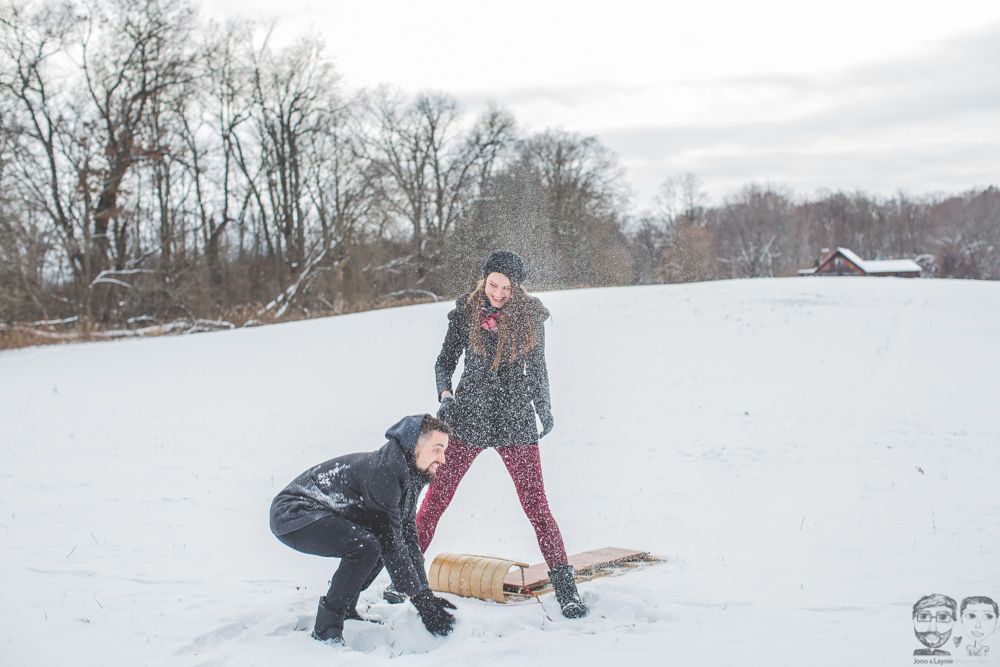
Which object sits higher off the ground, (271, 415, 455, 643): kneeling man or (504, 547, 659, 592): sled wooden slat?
(271, 415, 455, 643): kneeling man

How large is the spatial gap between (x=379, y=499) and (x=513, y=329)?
3.79 feet

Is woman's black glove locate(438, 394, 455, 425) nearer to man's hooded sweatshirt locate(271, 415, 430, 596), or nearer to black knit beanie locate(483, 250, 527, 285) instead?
man's hooded sweatshirt locate(271, 415, 430, 596)

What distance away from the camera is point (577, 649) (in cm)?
338

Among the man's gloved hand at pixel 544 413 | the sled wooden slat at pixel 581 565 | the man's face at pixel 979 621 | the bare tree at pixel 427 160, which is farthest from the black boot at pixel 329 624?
the bare tree at pixel 427 160

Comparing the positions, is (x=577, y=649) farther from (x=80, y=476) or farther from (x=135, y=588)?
(x=80, y=476)

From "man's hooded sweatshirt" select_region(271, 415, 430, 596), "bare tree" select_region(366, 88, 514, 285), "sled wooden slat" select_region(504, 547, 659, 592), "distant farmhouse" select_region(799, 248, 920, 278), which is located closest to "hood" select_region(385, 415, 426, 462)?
"man's hooded sweatshirt" select_region(271, 415, 430, 596)

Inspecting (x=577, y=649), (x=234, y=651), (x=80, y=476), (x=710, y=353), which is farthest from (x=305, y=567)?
(x=710, y=353)

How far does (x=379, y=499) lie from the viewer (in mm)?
3287

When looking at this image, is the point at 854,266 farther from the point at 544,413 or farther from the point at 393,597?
the point at 393,597

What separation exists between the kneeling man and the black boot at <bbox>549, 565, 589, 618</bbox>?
2.00 ft

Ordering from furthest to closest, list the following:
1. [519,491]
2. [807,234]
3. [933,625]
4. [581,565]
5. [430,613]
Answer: [807,234], [581,565], [519,491], [933,625], [430,613]

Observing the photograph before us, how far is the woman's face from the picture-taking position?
156 inches

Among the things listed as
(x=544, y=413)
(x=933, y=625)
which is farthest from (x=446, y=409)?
(x=933, y=625)

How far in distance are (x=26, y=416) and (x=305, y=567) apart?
309 inches
